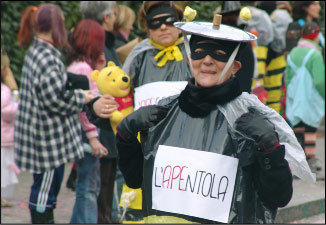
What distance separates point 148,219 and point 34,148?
255cm

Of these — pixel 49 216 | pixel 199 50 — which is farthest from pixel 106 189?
pixel 199 50

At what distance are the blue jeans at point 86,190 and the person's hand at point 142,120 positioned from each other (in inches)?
116

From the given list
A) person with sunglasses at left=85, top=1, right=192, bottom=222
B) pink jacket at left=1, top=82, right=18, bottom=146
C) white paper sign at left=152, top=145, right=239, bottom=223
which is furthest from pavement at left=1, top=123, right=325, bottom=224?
white paper sign at left=152, top=145, right=239, bottom=223

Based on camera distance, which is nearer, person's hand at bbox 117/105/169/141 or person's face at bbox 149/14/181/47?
person's hand at bbox 117/105/169/141

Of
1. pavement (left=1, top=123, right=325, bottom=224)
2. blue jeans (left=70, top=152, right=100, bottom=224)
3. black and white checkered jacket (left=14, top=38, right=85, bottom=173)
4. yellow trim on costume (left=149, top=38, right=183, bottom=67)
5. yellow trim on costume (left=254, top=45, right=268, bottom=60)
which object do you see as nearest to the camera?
yellow trim on costume (left=149, top=38, right=183, bottom=67)

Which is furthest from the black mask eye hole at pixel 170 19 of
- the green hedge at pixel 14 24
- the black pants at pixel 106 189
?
the green hedge at pixel 14 24

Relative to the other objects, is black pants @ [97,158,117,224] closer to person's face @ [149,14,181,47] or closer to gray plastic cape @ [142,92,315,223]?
person's face @ [149,14,181,47]

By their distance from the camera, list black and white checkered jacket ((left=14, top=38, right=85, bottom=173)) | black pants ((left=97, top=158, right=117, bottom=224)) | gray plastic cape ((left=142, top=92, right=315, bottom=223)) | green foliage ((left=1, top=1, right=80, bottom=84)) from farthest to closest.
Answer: green foliage ((left=1, top=1, right=80, bottom=84))
black pants ((left=97, top=158, right=117, bottom=224))
black and white checkered jacket ((left=14, top=38, right=85, bottom=173))
gray plastic cape ((left=142, top=92, right=315, bottom=223))

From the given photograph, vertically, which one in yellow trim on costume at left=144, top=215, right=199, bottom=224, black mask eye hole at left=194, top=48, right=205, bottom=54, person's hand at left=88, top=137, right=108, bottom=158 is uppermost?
black mask eye hole at left=194, top=48, right=205, bottom=54

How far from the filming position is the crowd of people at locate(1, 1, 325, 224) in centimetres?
337

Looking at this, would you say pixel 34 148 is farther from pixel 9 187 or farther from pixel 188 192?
pixel 188 192

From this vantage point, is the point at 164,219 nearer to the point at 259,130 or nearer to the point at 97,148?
the point at 259,130

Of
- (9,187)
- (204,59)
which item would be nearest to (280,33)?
(9,187)

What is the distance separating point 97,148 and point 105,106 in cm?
87
